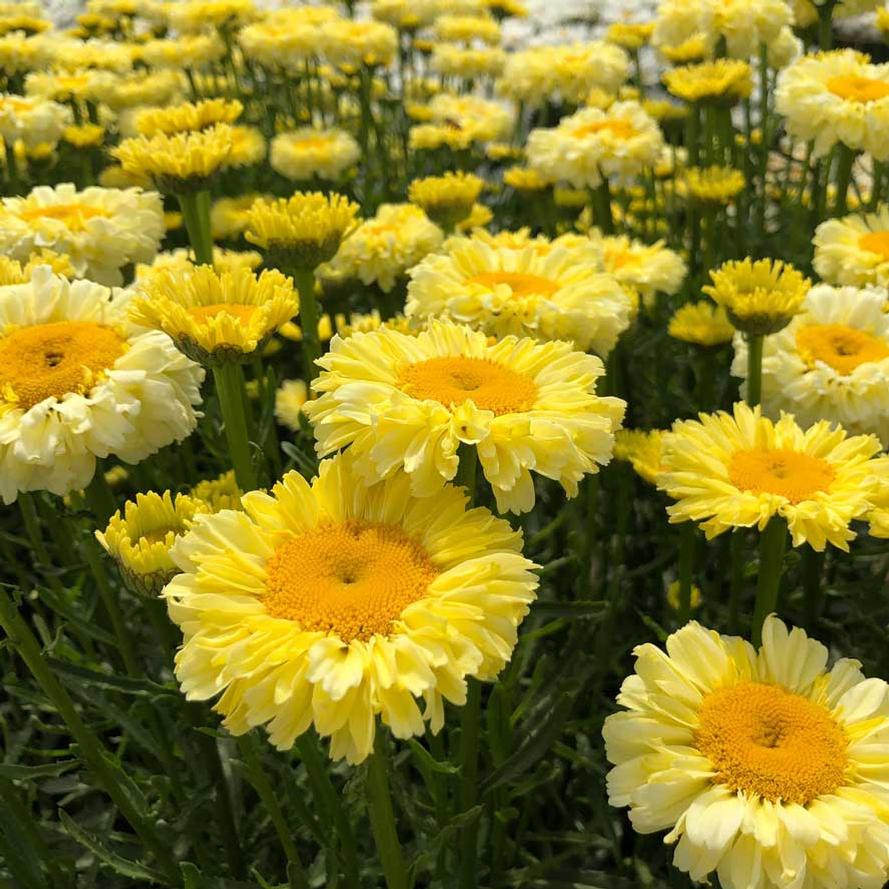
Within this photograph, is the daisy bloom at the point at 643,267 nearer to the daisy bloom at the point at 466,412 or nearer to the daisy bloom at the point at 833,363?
the daisy bloom at the point at 833,363

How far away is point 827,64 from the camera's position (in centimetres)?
277

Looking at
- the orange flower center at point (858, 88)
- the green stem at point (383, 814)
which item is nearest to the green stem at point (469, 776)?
the green stem at point (383, 814)

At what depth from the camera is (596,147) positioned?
A: 2893mm

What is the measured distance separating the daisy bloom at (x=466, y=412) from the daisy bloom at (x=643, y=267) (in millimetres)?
1266

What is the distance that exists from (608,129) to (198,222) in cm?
147

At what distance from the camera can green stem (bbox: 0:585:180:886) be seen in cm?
134

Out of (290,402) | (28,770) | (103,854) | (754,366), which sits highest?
(754,366)

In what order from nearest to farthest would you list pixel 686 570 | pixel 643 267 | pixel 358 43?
pixel 686 570, pixel 643 267, pixel 358 43

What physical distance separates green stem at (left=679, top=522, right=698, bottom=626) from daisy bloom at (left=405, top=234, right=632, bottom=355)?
0.37 meters

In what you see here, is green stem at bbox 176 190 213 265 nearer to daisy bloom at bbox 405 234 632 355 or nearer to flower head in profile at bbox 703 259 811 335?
daisy bloom at bbox 405 234 632 355

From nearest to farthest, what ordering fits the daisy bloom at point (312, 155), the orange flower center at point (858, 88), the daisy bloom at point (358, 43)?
the orange flower center at point (858, 88) → the daisy bloom at point (312, 155) → the daisy bloom at point (358, 43)

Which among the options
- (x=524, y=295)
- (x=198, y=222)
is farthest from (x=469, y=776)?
(x=198, y=222)

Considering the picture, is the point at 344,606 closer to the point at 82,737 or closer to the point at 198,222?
the point at 82,737

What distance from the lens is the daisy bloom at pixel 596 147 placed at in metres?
2.90
